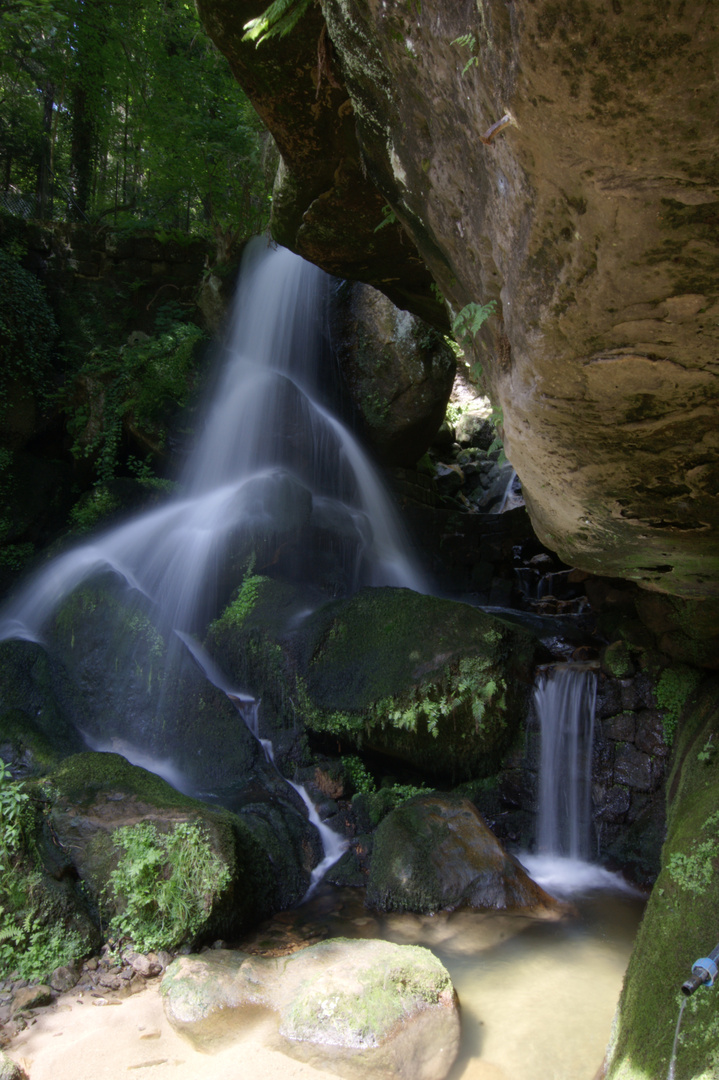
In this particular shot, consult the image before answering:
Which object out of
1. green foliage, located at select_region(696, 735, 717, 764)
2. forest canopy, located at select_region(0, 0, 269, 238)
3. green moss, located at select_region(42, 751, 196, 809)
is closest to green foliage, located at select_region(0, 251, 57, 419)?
forest canopy, located at select_region(0, 0, 269, 238)

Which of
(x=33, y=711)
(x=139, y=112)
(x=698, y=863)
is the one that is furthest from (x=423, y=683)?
(x=139, y=112)

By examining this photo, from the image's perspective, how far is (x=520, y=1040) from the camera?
4102mm

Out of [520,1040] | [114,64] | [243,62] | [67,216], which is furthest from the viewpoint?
[67,216]

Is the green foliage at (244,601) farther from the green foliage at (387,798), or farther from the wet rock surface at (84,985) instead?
the wet rock surface at (84,985)

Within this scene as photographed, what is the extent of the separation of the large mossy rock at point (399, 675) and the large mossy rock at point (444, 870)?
3.60 ft

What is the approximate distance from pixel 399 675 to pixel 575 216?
17.9ft

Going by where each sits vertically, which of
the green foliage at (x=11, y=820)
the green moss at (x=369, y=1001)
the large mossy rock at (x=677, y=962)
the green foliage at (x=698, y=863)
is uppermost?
the green foliage at (x=698, y=863)

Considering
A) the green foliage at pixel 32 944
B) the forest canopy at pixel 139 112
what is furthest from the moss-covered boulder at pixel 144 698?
the forest canopy at pixel 139 112

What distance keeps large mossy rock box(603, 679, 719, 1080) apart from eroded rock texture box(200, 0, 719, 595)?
65.2 inches

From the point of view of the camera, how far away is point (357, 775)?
7309 mm

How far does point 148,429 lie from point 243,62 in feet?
21.8

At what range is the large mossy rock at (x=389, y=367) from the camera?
1175 centimetres

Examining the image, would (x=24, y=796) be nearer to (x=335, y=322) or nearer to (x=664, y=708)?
(x=664, y=708)

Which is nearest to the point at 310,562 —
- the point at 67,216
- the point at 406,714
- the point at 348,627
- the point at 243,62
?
the point at 348,627
